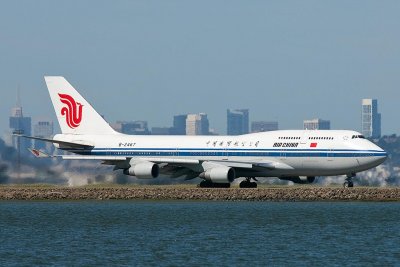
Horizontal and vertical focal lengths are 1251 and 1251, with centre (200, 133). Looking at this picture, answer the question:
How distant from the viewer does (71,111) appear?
11788 cm

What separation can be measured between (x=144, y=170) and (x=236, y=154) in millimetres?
7940

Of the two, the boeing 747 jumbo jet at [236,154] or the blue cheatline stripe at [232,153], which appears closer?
the blue cheatline stripe at [232,153]

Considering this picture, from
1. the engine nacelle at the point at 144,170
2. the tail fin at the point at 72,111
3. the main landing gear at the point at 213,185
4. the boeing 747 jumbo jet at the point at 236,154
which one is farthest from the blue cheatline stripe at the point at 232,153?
the tail fin at the point at 72,111

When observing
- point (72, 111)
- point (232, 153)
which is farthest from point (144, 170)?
point (72, 111)

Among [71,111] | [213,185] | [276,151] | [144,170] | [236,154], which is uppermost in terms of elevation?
[71,111]

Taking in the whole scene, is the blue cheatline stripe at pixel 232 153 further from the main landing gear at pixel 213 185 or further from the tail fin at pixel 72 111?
the tail fin at pixel 72 111

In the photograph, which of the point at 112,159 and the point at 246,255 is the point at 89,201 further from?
the point at 246,255

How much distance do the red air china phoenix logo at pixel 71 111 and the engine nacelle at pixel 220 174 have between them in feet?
55.9

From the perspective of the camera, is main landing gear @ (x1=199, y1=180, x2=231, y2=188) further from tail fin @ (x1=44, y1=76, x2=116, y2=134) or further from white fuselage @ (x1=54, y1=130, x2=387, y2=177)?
tail fin @ (x1=44, y1=76, x2=116, y2=134)

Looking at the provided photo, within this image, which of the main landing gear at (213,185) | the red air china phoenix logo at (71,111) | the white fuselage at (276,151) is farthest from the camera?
the red air china phoenix logo at (71,111)

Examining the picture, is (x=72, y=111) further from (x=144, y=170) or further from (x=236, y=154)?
(x=236, y=154)

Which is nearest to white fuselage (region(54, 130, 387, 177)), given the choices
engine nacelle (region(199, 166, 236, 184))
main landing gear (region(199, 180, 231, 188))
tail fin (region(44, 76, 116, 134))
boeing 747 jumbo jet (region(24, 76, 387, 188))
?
boeing 747 jumbo jet (region(24, 76, 387, 188))

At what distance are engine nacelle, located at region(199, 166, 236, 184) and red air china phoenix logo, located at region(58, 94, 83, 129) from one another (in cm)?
1705

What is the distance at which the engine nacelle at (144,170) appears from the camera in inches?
4181
